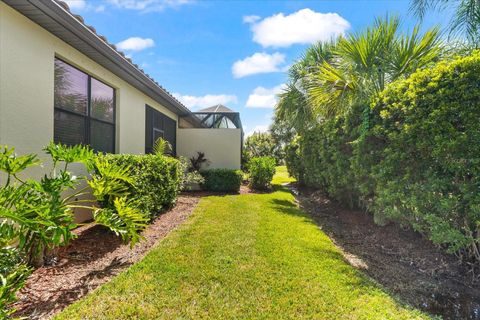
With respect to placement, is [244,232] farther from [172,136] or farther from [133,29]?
[172,136]

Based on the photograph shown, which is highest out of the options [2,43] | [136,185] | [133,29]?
[133,29]

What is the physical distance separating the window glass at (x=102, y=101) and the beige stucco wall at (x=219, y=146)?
219 inches

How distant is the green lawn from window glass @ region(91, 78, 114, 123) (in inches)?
152

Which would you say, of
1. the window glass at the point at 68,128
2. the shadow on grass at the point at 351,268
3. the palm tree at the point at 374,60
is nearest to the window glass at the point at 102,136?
the window glass at the point at 68,128

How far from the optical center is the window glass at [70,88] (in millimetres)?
4996

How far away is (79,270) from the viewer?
3.54 meters

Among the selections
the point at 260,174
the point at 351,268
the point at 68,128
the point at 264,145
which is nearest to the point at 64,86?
the point at 68,128

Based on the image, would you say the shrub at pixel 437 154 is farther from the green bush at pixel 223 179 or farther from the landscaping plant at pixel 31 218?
the green bush at pixel 223 179

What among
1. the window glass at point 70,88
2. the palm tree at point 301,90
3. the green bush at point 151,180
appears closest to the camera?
the window glass at point 70,88

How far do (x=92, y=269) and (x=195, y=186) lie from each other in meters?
7.98

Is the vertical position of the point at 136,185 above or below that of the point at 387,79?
below

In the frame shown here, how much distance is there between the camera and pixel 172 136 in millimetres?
11992

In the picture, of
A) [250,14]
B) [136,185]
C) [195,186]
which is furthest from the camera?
[195,186]

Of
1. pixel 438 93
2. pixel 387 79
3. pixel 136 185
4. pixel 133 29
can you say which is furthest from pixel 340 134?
pixel 133 29
